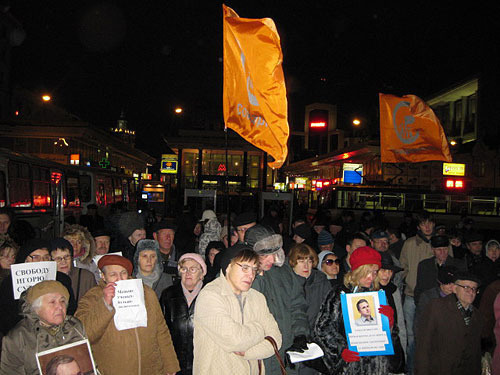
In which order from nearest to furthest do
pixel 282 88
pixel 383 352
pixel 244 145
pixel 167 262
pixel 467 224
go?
pixel 383 352, pixel 167 262, pixel 282 88, pixel 467 224, pixel 244 145

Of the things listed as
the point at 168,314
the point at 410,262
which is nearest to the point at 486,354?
the point at 410,262

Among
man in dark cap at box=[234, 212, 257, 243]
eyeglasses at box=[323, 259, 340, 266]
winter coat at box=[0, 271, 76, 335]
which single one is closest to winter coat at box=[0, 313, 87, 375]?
winter coat at box=[0, 271, 76, 335]

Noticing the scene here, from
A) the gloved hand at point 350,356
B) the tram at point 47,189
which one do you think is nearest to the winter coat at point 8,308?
the gloved hand at point 350,356

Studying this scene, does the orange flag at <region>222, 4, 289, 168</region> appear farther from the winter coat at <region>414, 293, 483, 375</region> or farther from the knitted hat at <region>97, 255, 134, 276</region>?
the winter coat at <region>414, 293, 483, 375</region>

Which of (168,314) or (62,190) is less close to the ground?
(62,190)

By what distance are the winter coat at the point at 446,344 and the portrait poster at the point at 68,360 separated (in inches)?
134

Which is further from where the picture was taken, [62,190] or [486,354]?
[62,190]

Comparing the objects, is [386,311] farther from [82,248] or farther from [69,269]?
[82,248]

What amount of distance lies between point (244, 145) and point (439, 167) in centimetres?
1876

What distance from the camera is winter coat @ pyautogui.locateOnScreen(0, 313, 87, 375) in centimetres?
326

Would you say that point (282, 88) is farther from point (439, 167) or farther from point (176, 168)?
point (176, 168)

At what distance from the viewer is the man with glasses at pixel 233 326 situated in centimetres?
345

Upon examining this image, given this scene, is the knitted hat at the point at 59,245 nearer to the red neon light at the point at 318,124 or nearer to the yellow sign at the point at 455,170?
the yellow sign at the point at 455,170

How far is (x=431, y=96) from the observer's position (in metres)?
52.2
